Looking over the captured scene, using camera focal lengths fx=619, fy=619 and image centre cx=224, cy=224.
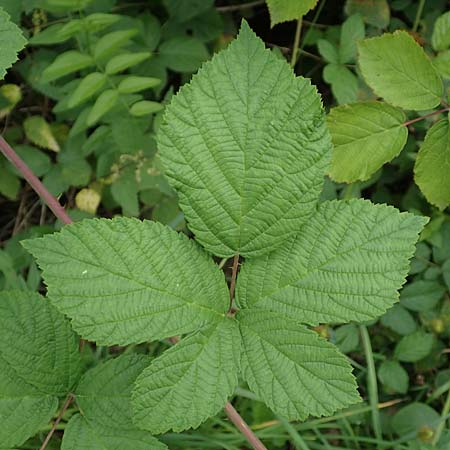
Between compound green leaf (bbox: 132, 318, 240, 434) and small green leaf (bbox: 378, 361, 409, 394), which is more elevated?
compound green leaf (bbox: 132, 318, 240, 434)

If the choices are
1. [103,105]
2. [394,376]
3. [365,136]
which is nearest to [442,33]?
[365,136]

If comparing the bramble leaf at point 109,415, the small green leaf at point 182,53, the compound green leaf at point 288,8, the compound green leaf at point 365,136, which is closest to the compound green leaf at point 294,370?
the bramble leaf at point 109,415

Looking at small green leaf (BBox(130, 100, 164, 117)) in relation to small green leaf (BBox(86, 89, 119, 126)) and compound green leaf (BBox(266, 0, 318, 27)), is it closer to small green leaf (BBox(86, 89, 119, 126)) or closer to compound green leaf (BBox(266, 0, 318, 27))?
small green leaf (BBox(86, 89, 119, 126))

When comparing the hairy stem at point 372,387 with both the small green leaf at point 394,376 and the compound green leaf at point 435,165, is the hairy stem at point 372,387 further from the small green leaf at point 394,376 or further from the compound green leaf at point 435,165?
the compound green leaf at point 435,165

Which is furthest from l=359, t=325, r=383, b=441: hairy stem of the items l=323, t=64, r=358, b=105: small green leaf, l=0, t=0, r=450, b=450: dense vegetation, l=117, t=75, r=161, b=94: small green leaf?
l=117, t=75, r=161, b=94: small green leaf

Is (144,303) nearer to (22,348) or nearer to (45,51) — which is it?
(22,348)

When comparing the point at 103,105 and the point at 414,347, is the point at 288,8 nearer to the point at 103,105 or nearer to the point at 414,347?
the point at 103,105
